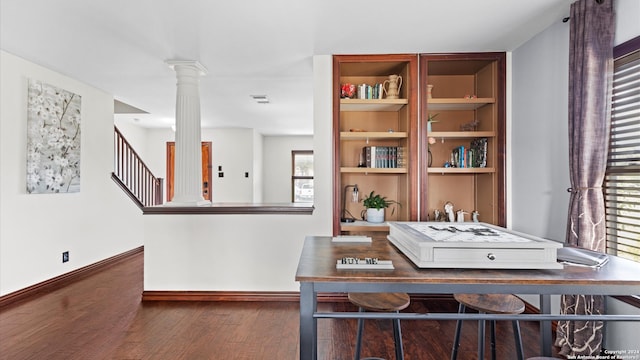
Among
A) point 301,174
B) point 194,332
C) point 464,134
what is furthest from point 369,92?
point 301,174

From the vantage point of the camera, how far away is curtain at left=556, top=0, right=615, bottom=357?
1993 mm

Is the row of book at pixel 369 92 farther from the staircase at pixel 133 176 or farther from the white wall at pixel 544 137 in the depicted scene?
the staircase at pixel 133 176

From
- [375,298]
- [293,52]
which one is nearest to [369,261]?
[375,298]

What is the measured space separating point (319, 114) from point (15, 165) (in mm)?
2967

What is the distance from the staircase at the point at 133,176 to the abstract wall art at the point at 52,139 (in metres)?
0.83

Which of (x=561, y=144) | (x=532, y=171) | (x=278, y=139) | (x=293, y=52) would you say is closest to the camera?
(x=561, y=144)

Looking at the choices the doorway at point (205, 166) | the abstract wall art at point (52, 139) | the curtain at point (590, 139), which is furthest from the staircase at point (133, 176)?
the curtain at point (590, 139)

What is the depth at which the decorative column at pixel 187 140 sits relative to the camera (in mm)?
3346

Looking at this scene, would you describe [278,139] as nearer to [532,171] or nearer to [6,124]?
[6,124]

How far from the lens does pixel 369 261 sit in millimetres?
1274

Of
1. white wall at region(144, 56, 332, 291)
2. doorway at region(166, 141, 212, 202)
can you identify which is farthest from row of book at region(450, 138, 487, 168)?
doorway at region(166, 141, 212, 202)

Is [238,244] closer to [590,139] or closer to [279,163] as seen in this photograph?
[590,139]

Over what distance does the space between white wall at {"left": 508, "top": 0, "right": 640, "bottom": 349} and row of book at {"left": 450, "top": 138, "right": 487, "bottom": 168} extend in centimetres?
24

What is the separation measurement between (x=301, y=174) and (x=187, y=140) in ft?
18.5
